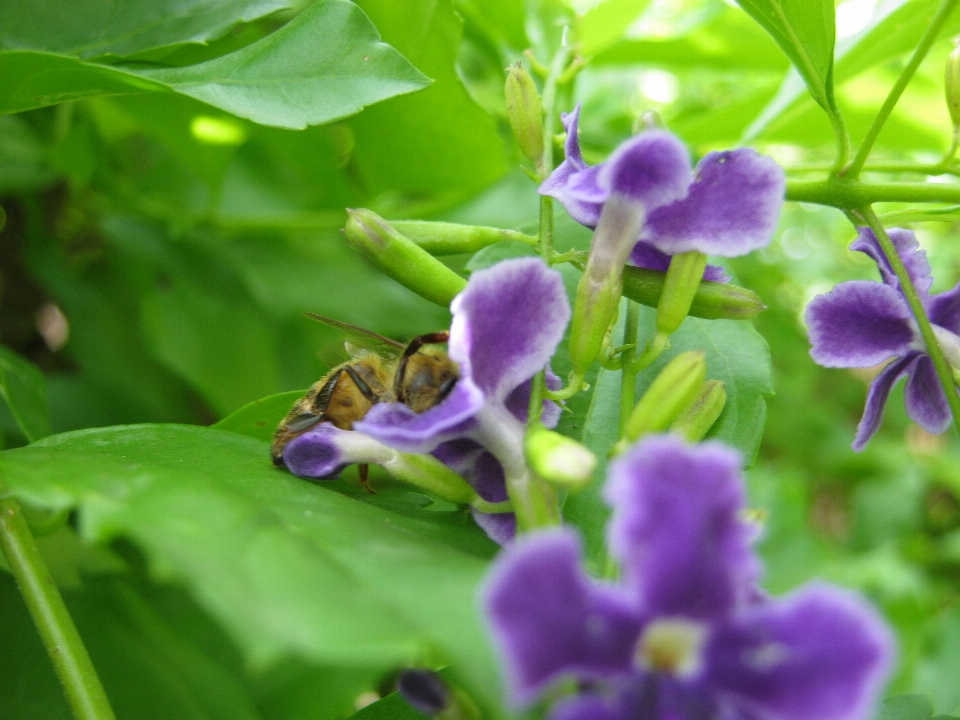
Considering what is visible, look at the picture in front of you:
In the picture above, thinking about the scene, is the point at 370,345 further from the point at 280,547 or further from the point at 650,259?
the point at 280,547

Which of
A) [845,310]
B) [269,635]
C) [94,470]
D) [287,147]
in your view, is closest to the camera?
[269,635]

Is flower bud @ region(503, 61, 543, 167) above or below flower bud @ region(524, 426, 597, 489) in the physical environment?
above

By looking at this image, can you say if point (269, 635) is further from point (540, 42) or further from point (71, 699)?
point (540, 42)

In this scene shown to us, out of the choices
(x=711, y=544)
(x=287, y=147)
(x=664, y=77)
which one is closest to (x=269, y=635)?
(x=711, y=544)

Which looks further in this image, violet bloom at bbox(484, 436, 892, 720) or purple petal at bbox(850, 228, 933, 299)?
purple petal at bbox(850, 228, 933, 299)

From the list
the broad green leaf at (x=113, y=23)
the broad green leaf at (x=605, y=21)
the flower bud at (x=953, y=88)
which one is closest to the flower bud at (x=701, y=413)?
the flower bud at (x=953, y=88)

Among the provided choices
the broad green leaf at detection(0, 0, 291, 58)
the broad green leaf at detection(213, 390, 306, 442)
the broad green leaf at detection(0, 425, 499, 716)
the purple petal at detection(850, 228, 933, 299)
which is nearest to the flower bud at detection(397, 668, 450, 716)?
the broad green leaf at detection(0, 425, 499, 716)

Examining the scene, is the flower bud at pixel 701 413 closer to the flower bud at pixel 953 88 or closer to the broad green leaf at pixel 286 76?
the broad green leaf at pixel 286 76

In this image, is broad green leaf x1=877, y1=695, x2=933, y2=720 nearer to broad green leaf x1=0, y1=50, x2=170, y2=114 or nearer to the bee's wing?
the bee's wing
